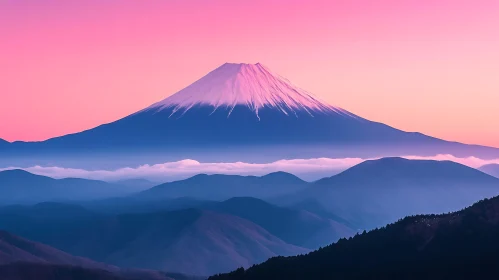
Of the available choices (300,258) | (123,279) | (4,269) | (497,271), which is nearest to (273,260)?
(300,258)

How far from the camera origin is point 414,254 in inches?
3794

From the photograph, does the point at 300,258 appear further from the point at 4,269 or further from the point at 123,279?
the point at 4,269

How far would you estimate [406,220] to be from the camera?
4200 inches

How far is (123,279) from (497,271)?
75.7 m

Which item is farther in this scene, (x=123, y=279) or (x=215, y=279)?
(x=123, y=279)

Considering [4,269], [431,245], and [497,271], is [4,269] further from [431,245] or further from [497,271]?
[497,271]

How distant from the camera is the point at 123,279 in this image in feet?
495

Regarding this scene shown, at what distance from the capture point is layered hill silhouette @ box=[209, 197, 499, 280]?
89.6m

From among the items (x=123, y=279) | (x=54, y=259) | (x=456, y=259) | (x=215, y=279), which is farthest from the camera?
(x=54, y=259)

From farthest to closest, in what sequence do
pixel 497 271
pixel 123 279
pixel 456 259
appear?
pixel 123 279, pixel 456 259, pixel 497 271

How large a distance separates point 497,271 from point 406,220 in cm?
2299

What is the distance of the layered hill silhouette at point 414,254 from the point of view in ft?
294

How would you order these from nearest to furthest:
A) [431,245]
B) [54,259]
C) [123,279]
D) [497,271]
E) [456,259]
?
1. [497,271]
2. [456,259]
3. [431,245]
4. [123,279]
5. [54,259]

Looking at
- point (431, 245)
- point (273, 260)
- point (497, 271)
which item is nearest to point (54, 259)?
point (273, 260)
